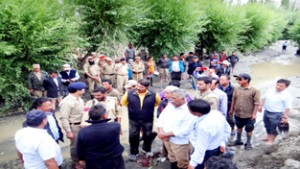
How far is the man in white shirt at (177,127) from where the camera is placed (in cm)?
408

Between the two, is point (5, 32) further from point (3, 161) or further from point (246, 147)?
point (246, 147)

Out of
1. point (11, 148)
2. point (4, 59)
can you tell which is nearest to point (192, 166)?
point (11, 148)

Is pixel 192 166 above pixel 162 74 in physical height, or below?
below

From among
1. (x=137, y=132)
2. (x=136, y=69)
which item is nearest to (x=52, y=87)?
(x=137, y=132)

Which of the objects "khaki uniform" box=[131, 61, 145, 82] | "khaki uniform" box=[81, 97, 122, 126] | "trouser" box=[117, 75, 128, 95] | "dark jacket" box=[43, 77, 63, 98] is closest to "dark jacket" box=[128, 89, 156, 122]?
"khaki uniform" box=[81, 97, 122, 126]

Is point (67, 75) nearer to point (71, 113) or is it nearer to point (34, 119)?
point (71, 113)

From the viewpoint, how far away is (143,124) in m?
5.26

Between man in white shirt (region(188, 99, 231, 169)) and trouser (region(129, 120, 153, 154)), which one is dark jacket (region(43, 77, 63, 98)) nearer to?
trouser (region(129, 120, 153, 154))

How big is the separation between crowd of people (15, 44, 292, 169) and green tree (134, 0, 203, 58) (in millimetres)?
6742

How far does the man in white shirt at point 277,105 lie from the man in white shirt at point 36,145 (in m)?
4.31

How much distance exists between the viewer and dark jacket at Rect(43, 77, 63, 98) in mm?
7880

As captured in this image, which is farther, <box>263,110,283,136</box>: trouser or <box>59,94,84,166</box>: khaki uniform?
<box>263,110,283,136</box>: trouser

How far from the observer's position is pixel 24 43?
8.16m

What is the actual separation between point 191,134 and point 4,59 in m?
6.10
